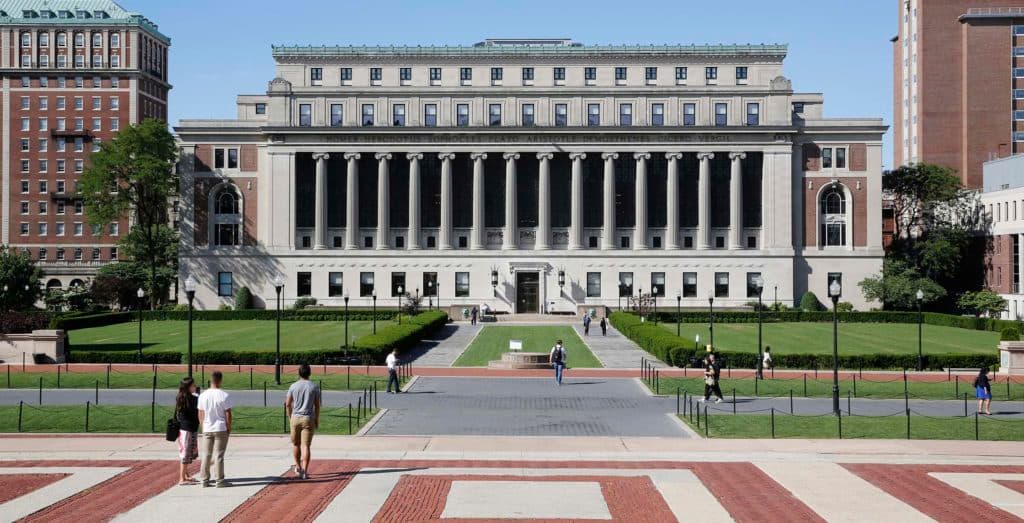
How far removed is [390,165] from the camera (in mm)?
110688

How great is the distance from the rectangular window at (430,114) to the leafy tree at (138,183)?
26941mm

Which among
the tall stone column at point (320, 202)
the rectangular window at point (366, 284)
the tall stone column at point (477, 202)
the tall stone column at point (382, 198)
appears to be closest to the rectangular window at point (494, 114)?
the tall stone column at point (477, 202)

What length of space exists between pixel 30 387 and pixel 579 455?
91.8 ft

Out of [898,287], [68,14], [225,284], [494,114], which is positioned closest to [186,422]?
[494,114]

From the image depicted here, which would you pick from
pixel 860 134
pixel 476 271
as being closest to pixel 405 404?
pixel 476 271

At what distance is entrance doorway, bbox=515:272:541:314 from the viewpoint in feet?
357

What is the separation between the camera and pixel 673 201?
356ft

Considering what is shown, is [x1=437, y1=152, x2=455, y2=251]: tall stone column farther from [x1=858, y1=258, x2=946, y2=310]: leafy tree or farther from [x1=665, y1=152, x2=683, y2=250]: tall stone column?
[x1=858, y1=258, x2=946, y2=310]: leafy tree

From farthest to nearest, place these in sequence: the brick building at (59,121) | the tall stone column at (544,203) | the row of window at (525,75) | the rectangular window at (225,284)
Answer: the brick building at (59,121), the row of window at (525,75), the rectangular window at (225,284), the tall stone column at (544,203)

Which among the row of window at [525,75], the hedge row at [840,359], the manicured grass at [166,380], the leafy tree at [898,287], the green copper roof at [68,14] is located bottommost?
the manicured grass at [166,380]

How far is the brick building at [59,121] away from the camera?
133m

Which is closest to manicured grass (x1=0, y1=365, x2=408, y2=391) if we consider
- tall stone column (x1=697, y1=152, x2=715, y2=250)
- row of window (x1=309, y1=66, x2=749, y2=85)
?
tall stone column (x1=697, y1=152, x2=715, y2=250)

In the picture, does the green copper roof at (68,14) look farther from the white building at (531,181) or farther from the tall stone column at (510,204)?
the tall stone column at (510,204)

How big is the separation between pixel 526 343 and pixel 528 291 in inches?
1441
